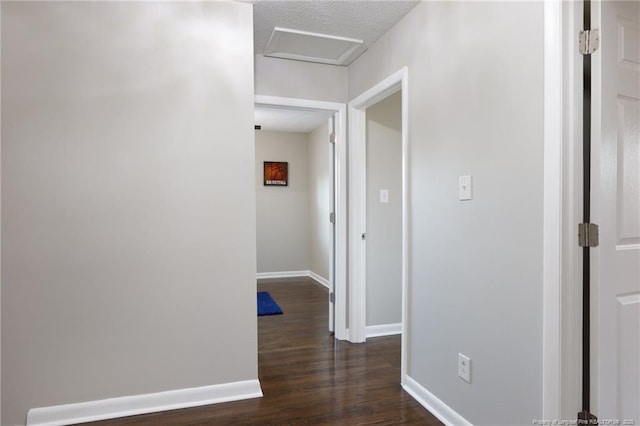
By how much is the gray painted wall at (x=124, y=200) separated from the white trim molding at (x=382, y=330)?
139 centimetres

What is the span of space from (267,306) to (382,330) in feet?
5.02

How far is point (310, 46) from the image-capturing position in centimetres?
305

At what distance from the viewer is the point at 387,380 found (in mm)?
2686

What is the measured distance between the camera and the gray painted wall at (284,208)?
253 inches

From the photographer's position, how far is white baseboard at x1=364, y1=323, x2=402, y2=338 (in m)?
3.55

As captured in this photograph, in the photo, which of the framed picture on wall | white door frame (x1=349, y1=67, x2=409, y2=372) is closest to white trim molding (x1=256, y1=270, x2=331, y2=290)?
the framed picture on wall

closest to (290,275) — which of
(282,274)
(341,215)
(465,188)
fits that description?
(282,274)

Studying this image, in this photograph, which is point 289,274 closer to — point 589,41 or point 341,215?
point 341,215

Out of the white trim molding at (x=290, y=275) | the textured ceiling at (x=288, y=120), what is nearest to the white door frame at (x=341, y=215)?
the textured ceiling at (x=288, y=120)

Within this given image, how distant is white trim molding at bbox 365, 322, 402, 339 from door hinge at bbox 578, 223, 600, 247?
228cm

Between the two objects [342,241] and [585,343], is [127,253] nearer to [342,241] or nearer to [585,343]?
[342,241]

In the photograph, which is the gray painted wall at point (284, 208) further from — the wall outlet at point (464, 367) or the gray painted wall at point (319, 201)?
the wall outlet at point (464, 367)

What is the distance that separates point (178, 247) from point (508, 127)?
1863 millimetres

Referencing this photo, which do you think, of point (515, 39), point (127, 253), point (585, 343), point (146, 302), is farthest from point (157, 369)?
point (515, 39)
